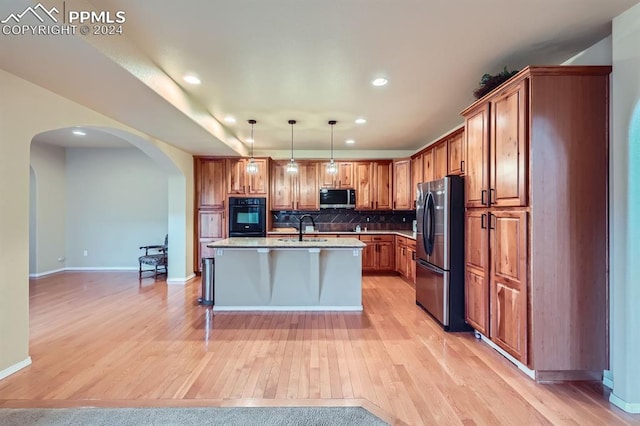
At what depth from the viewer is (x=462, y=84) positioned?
10.7ft

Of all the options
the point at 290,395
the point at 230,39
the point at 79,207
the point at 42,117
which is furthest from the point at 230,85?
the point at 79,207

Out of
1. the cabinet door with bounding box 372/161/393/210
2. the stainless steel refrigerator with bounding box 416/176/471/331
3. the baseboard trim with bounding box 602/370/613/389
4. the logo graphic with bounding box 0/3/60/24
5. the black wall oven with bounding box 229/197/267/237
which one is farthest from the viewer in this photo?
the cabinet door with bounding box 372/161/393/210

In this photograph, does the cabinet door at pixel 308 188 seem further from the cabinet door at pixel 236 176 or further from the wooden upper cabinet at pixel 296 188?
the cabinet door at pixel 236 176

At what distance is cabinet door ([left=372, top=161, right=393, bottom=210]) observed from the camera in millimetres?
6496

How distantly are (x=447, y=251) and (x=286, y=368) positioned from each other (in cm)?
206

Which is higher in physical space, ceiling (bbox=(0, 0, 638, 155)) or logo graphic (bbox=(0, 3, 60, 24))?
ceiling (bbox=(0, 0, 638, 155))

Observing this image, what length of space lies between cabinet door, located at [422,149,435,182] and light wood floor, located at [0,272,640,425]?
7.82 ft

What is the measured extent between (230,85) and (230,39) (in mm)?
934

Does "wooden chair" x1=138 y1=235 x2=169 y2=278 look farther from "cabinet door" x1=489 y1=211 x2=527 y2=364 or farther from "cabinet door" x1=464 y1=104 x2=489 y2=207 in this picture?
"cabinet door" x1=489 y1=211 x2=527 y2=364

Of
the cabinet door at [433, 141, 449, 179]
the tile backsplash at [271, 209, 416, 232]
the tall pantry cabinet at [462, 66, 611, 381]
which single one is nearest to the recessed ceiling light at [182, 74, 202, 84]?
the tall pantry cabinet at [462, 66, 611, 381]

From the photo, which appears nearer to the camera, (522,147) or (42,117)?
(522,147)

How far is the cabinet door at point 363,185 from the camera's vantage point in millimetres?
6484

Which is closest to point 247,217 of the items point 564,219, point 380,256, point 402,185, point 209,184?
point 209,184

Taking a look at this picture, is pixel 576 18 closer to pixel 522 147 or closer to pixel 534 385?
pixel 522 147
